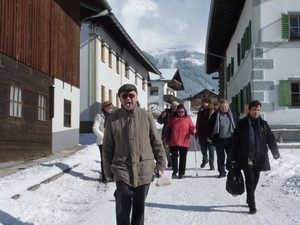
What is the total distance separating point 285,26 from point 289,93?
2.41 metres

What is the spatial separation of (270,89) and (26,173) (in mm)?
9901

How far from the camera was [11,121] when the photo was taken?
1079 centimetres

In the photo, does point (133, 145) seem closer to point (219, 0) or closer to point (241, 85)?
point (219, 0)

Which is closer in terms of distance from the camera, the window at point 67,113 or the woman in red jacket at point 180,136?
the woman in red jacket at point 180,136

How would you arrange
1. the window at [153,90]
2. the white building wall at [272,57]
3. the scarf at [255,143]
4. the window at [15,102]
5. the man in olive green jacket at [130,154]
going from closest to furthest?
1. the man in olive green jacket at [130,154]
2. the scarf at [255,143]
3. the window at [15,102]
4. the white building wall at [272,57]
5. the window at [153,90]

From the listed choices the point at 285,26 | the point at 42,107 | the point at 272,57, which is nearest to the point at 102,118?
the point at 42,107

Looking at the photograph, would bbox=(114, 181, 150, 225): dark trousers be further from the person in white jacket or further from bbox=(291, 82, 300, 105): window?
bbox=(291, 82, 300, 105): window

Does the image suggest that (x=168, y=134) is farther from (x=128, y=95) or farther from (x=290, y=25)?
(x=290, y=25)

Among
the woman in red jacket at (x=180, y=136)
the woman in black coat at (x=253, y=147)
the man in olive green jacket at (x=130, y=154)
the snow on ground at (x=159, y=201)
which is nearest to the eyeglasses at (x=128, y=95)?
the man in olive green jacket at (x=130, y=154)

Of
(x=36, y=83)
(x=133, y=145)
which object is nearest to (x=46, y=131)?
(x=36, y=83)

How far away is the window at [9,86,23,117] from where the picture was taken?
10859 millimetres

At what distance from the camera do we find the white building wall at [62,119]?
14.4m

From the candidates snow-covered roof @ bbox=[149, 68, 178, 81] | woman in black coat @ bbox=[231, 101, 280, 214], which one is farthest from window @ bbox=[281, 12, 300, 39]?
snow-covered roof @ bbox=[149, 68, 178, 81]

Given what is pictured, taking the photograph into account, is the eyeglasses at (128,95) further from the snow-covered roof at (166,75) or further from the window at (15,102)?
the snow-covered roof at (166,75)
